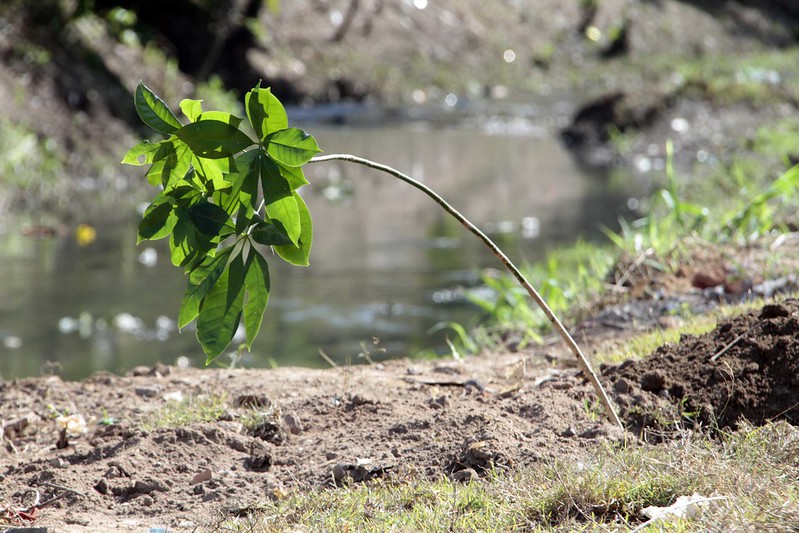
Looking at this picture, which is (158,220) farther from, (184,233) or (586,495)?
(586,495)

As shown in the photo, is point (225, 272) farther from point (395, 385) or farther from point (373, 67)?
point (373, 67)

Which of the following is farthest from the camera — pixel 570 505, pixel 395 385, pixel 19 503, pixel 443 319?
pixel 443 319

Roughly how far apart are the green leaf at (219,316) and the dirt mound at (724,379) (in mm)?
1143

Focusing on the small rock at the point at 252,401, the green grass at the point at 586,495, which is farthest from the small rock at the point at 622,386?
the small rock at the point at 252,401

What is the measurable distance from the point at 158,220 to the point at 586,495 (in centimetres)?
115

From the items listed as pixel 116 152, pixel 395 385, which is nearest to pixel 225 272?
pixel 395 385

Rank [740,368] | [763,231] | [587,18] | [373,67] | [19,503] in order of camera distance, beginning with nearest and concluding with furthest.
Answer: [19,503], [740,368], [763,231], [373,67], [587,18]

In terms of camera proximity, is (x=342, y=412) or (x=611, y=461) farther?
(x=342, y=412)

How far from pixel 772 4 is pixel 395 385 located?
28.4 meters

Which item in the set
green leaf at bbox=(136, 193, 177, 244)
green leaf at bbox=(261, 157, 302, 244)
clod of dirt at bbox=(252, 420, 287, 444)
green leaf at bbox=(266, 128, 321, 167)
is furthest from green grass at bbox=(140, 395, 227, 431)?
green leaf at bbox=(266, 128, 321, 167)

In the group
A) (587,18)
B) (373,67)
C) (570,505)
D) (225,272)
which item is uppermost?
(587,18)

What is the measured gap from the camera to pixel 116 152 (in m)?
10.9

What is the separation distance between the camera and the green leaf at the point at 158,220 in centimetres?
237

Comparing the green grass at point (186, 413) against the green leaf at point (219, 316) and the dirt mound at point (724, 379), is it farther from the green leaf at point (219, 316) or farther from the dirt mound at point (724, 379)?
the dirt mound at point (724, 379)
